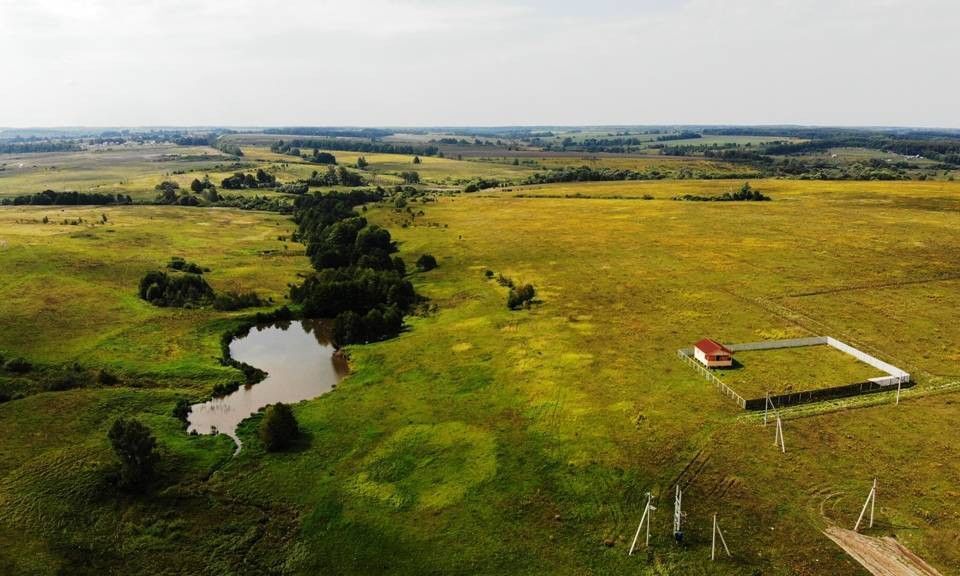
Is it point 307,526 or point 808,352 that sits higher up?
point 808,352

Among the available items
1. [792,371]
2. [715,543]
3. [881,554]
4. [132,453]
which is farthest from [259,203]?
[881,554]

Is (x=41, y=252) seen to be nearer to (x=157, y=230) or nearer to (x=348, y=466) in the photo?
(x=157, y=230)

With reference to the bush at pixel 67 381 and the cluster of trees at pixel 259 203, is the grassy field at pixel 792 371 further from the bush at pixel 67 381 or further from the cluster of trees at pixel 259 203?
the cluster of trees at pixel 259 203

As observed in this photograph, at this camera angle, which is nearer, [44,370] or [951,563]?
[951,563]

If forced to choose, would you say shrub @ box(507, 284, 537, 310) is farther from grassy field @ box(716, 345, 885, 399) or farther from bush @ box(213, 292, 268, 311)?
bush @ box(213, 292, 268, 311)

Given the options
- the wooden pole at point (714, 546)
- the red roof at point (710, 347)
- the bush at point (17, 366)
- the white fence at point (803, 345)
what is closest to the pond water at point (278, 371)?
the bush at point (17, 366)

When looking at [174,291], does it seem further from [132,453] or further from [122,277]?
[132,453]

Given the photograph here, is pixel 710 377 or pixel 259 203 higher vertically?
pixel 259 203

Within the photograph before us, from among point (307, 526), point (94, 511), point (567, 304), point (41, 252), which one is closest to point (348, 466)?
point (307, 526)
